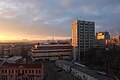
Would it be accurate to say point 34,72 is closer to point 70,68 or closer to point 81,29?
point 70,68

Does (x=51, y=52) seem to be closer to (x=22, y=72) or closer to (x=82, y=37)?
→ (x=82, y=37)

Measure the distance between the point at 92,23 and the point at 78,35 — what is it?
3.41 meters

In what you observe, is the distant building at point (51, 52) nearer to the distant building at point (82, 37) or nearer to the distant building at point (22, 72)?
the distant building at point (82, 37)

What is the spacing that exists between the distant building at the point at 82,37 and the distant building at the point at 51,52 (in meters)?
1.66

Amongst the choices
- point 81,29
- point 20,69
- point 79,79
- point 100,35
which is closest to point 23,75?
point 20,69

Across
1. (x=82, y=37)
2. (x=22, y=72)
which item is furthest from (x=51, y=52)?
(x=22, y=72)

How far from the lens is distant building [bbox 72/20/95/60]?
40.0m

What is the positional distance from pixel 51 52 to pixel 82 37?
584 cm

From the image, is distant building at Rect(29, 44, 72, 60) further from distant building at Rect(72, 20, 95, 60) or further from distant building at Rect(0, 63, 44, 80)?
distant building at Rect(0, 63, 44, 80)

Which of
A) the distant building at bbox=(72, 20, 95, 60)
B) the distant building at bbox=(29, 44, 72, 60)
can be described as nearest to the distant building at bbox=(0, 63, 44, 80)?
the distant building at bbox=(29, 44, 72, 60)

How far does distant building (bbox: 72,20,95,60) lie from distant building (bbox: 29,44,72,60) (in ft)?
5.46

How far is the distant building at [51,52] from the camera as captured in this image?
3947 centimetres

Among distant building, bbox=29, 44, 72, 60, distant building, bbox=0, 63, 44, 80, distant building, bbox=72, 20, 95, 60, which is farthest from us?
distant building, bbox=72, 20, 95, 60

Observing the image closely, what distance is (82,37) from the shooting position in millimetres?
40344
